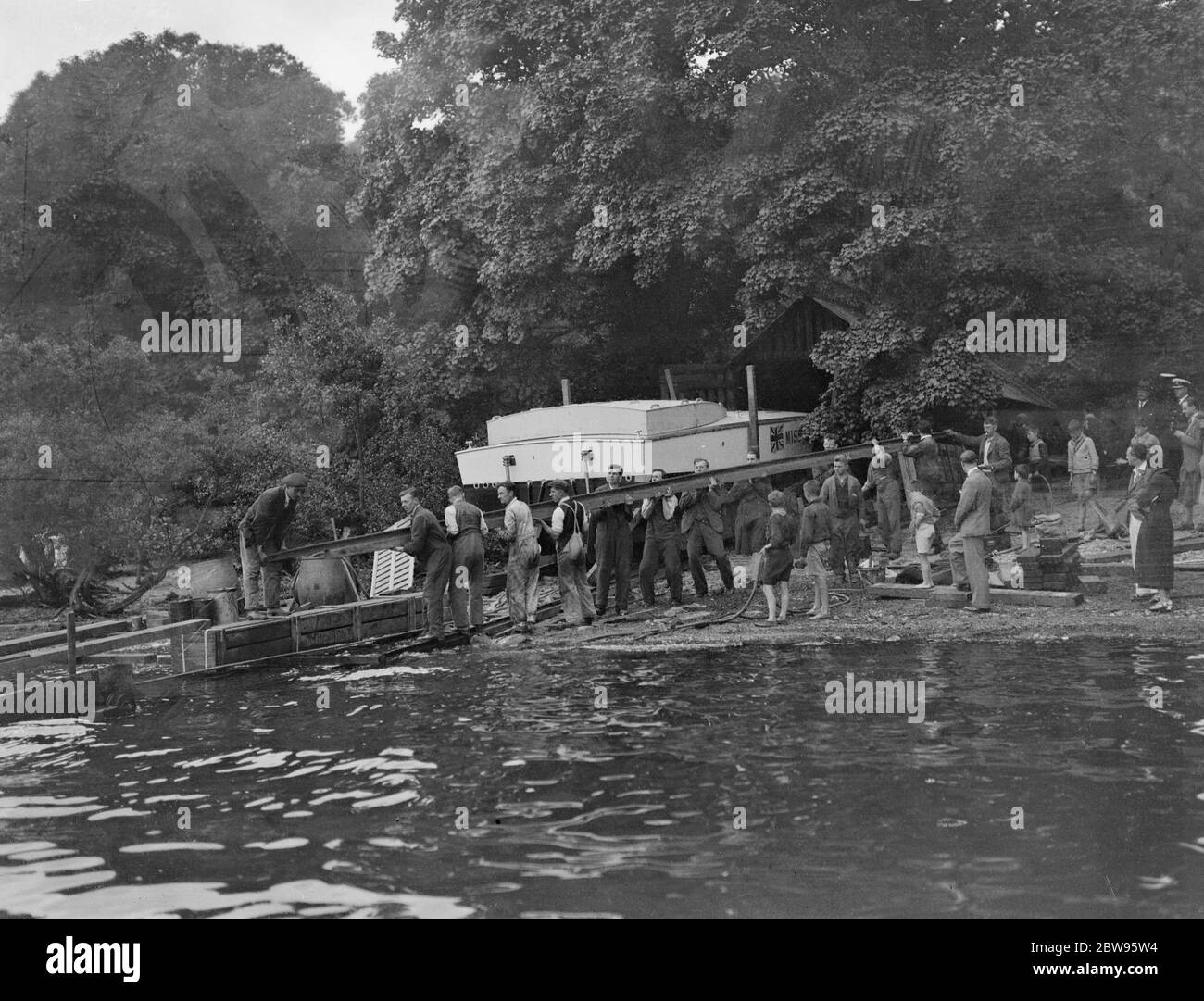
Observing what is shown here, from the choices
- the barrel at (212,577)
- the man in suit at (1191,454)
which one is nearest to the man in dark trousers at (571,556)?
the barrel at (212,577)

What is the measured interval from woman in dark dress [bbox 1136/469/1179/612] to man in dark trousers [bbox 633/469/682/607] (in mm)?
5696

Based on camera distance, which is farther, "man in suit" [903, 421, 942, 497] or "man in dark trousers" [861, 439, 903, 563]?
"man in suit" [903, 421, 942, 497]

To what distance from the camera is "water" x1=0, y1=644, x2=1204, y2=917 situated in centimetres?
612

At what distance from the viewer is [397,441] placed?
2300cm

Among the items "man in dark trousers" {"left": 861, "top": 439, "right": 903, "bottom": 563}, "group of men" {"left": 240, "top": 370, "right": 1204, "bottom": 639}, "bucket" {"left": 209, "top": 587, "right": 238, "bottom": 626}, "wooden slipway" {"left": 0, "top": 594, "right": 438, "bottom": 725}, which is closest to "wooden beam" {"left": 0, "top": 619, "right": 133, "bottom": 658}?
"wooden slipway" {"left": 0, "top": 594, "right": 438, "bottom": 725}

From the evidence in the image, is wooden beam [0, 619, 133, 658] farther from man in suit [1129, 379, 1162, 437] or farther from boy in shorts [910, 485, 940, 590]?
man in suit [1129, 379, 1162, 437]

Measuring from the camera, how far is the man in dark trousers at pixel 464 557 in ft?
48.4

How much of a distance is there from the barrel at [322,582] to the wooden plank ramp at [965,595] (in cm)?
674

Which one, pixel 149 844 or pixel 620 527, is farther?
pixel 620 527

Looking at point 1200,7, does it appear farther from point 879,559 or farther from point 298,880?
point 298,880

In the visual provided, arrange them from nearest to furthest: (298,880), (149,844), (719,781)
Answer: (298,880)
(149,844)
(719,781)
